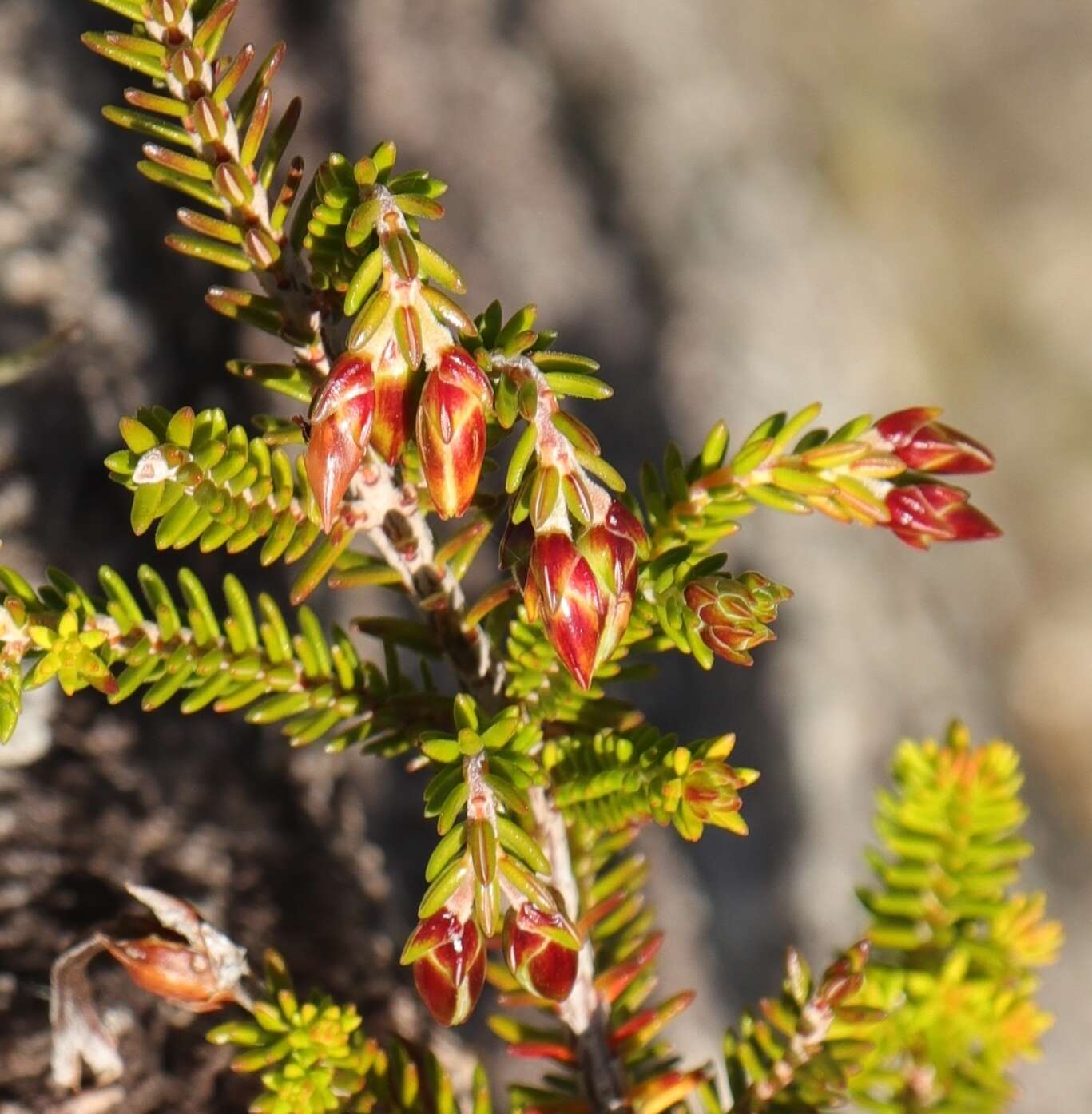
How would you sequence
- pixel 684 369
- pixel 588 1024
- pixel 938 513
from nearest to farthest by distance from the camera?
pixel 938 513
pixel 588 1024
pixel 684 369

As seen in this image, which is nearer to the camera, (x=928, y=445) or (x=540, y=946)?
(x=540, y=946)

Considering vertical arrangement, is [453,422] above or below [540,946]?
above

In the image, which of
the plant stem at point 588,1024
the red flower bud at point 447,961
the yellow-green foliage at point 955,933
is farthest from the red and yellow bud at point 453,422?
the yellow-green foliage at point 955,933

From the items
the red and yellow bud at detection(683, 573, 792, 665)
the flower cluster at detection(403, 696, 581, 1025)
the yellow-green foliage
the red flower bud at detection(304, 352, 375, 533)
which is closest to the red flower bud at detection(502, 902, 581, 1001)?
the flower cluster at detection(403, 696, 581, 1025)

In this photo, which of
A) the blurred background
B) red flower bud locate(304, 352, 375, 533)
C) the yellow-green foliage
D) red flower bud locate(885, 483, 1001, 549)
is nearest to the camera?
red flower bud locate(304, 352, 375, 533)

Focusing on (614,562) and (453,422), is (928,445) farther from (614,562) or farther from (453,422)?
(453,422)

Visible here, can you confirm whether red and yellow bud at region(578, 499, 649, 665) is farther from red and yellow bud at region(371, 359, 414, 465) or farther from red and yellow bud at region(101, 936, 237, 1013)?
red and yellow bud at region(101, 936, 237, 1013)

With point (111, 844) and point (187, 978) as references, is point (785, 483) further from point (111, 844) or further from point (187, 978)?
point (111, 844)

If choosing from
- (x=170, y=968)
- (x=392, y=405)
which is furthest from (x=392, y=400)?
(x=170, y=968)
